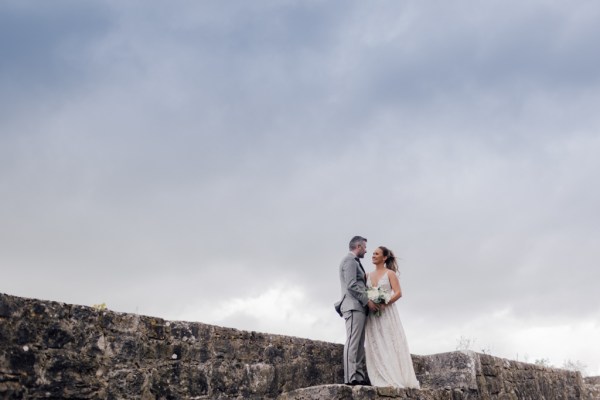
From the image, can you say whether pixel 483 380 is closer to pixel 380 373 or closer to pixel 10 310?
pixel 380 373

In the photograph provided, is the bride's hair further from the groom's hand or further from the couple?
the groom's hand

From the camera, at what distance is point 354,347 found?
6.98m

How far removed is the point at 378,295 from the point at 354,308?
0.31 meters

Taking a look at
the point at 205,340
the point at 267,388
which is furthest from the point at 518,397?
the point at 205,340

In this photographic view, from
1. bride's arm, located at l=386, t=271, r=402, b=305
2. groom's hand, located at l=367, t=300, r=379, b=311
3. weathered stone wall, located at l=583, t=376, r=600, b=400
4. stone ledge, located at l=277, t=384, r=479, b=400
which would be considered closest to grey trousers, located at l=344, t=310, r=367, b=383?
groom's hand, located at l=367, t=300, r=379, b=311

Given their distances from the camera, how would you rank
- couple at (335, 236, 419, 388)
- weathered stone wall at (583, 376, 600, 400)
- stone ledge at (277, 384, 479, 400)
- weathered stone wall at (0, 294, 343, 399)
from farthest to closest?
weathered stone wall at (583, 376, 600, 400), couple at (335, 236, 419, 388), stone ledge at (277, 384, 479, 400), weathered stone wall at (0, 294, 343, 399)

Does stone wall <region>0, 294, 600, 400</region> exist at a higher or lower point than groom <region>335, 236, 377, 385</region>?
lower

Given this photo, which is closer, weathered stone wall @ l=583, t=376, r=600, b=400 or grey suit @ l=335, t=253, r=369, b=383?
grey suit @ l=335, t=253, r=369, b=383

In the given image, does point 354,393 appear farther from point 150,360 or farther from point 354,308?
point 150,360

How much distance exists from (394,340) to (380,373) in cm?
40

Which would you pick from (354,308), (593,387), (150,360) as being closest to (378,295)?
(354,308)

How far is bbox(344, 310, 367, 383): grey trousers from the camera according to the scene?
6.89 meters

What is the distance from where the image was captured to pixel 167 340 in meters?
5.54

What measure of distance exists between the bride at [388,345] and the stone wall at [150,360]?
34cm
